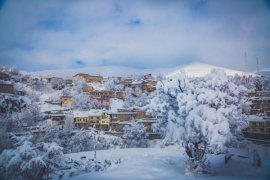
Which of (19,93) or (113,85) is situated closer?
(19,93)

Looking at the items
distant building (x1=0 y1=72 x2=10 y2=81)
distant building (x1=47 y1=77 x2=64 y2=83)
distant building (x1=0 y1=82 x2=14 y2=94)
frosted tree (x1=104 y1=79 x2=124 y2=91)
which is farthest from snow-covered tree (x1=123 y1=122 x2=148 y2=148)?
distant building (x1=0 y1=72 x2=10 y2=81)

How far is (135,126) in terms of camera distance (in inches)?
227

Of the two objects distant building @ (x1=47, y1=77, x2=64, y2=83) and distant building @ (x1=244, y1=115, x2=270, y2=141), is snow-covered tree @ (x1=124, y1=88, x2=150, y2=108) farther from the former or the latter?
distant building @ (x1=244, y1=115, x2=270, y2=141)

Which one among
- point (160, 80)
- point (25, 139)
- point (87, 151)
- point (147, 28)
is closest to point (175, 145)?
point (160, 80)

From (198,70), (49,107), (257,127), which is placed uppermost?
(198,70)

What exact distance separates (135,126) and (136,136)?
0.17m

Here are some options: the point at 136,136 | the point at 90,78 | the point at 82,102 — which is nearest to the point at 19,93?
the point at 82,102

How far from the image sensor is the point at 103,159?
18.0ft

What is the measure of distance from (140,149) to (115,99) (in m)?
1.02

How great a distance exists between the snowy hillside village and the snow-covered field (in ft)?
0.05

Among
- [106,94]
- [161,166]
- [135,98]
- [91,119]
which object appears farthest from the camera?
[106,94]

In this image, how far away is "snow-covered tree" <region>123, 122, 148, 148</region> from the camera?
571 centimetres

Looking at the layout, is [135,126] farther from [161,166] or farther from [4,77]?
[4,77]

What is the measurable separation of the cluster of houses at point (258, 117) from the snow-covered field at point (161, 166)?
0.94 ft
